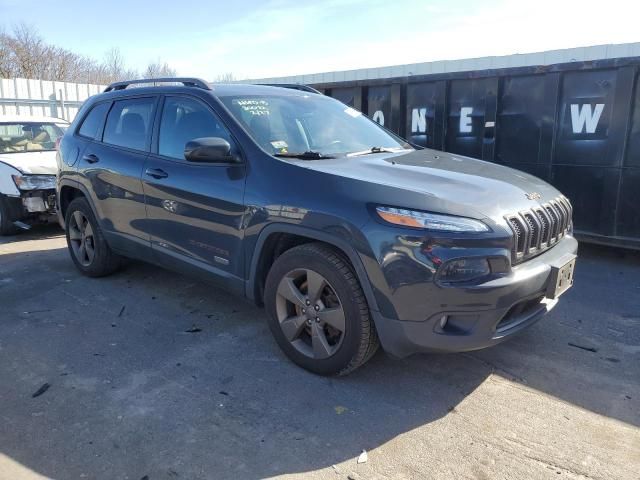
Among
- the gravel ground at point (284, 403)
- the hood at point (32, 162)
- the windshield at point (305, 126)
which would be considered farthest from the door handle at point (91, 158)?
the hood at point (32, 162)

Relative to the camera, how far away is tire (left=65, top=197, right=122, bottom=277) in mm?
5098

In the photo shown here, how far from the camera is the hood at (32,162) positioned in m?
7.14

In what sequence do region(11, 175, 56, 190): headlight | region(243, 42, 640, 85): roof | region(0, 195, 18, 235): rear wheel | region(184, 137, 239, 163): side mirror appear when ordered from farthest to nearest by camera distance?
region(243, 42, 640, 85): roof
region(0, 195, 18, 235): rear wheel
region(11, 175, 56, 190): headlight
region(184, 137, 239, 163): side mirror

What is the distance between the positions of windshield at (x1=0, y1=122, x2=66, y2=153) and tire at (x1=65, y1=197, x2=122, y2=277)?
3343 mm

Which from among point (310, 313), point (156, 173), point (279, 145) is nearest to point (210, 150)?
point (279, 145)

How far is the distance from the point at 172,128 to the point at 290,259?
1.69 m

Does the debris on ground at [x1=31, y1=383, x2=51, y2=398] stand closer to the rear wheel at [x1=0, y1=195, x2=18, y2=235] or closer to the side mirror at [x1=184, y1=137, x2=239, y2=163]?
the side mirror at [x1=184, y1=137, x2=239, y2=163]

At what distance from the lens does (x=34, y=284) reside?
5215 mm

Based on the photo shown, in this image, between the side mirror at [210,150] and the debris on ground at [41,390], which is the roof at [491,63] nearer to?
the side mirror at [210,150]

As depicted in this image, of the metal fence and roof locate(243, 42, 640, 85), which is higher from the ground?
roof locate(243, 42, 640, 85)

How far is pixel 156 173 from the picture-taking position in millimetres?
4098

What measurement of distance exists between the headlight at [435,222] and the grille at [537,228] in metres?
0.26

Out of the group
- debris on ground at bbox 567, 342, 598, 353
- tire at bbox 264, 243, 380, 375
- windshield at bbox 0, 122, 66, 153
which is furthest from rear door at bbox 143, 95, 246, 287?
windshield at bbox 0, 122, 66, 153

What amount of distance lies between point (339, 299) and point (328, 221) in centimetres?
45
